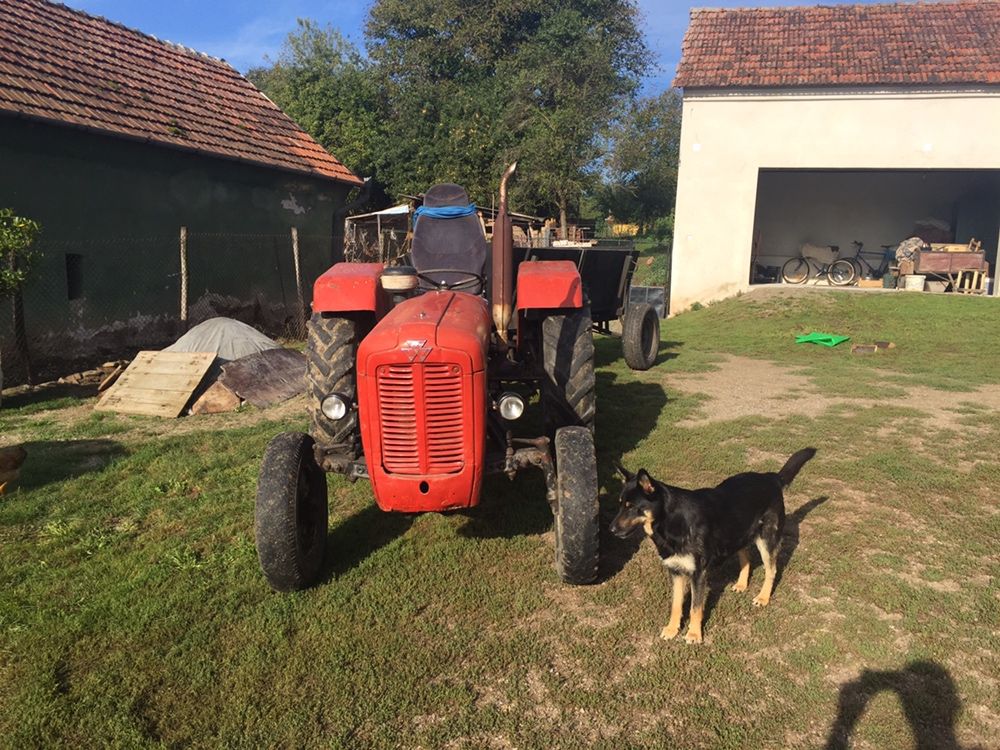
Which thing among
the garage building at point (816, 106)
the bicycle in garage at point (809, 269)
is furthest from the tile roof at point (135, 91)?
the bicycle in garage at point (809, 269)

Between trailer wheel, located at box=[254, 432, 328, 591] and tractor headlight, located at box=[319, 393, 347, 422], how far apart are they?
25 centimetres

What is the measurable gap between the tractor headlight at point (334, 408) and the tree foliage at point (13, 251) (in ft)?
16.9

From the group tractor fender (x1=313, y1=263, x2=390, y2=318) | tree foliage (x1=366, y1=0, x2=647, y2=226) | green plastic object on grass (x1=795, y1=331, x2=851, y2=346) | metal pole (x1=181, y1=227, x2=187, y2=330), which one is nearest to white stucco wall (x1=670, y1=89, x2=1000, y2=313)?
green plastic object on grass (x1=795, y1=331, x2=851, y2=346)

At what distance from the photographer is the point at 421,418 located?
305 cm

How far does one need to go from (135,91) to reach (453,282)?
8342 millimetres

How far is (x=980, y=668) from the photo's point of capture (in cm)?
273

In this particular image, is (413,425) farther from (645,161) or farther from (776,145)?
(645,161)

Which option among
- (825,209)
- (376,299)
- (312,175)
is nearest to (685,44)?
(825,209)

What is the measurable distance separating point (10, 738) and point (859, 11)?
Result: 19.7m

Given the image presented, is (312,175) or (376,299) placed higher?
(312,175)

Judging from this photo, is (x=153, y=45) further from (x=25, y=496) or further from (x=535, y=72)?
(x=535, y=72)

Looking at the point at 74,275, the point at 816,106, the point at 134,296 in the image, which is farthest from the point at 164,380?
the point at 816,106

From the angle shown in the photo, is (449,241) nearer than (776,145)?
Yes

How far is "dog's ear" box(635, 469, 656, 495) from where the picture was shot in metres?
2.99
